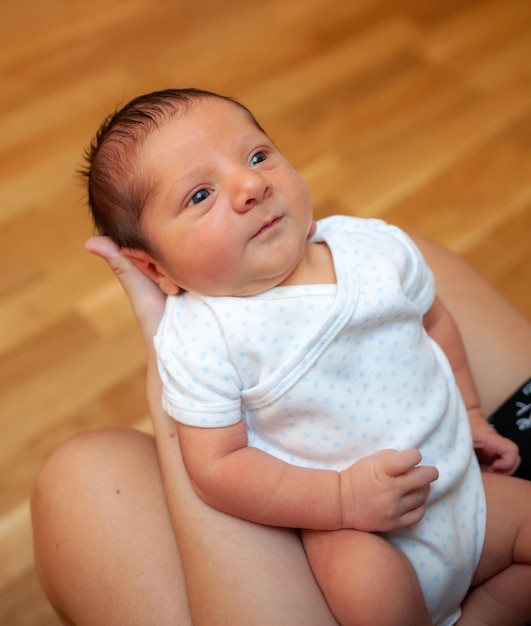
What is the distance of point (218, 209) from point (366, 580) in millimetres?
448

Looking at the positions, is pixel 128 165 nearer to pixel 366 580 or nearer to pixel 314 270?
pixel 314 270

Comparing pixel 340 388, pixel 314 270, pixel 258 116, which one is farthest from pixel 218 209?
pixel 258 116

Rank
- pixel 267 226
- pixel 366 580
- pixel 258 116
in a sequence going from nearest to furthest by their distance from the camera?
1. pixel 366 580
2. pixel 267 226
3. pixel 258 116

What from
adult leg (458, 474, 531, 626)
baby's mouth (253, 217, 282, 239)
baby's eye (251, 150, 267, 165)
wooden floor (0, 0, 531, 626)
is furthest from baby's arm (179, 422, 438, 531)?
wooden floor (0, 0, 531, 626)

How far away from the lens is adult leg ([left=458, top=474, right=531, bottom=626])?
0.93m

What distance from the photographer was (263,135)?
3.21 feet

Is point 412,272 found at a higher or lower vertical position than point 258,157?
lower

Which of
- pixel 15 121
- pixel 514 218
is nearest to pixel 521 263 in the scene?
pixel 514 218

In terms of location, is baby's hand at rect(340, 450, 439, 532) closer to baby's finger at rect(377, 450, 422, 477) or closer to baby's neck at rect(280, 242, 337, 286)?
baby's finger at rect(377, 450, 422, 477)

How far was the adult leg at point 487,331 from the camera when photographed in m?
1.07

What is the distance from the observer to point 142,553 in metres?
0.90

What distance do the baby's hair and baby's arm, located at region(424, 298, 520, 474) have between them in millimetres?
405

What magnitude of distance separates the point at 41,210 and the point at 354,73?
99 cm

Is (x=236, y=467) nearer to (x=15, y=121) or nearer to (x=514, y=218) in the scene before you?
(x=514, y=218)
